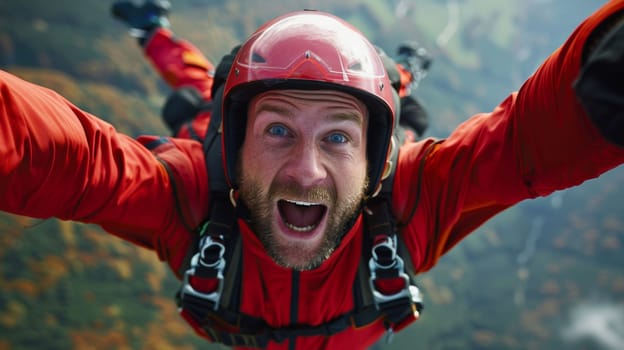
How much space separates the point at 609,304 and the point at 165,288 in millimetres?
6495

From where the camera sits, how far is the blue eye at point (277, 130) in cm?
155

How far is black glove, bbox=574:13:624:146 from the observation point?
0.84m

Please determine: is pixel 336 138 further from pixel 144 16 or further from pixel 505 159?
pixel 144 16

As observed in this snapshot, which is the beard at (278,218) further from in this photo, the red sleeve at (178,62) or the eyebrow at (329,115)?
the red sleeve at (178,62)

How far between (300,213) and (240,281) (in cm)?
35

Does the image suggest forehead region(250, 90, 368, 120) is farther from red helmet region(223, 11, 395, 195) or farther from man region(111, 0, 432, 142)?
man region(111, 0, 432, 142)

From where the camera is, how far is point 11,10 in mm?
5926

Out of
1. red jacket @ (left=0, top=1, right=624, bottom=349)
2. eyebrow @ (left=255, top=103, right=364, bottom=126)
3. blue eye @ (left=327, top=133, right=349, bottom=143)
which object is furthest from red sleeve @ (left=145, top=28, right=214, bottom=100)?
blue eye @ (left=327, top=133, right=349, bottom=143)

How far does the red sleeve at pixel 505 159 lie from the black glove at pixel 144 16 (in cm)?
231

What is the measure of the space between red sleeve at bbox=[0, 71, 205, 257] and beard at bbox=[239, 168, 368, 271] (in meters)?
0.29

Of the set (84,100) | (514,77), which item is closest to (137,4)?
(84,100)

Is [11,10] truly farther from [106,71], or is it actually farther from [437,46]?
[437,46]

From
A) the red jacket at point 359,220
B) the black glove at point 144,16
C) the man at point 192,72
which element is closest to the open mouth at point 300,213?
the red jacket at point 359,220

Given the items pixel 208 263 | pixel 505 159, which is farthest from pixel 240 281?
pixel 505 159
